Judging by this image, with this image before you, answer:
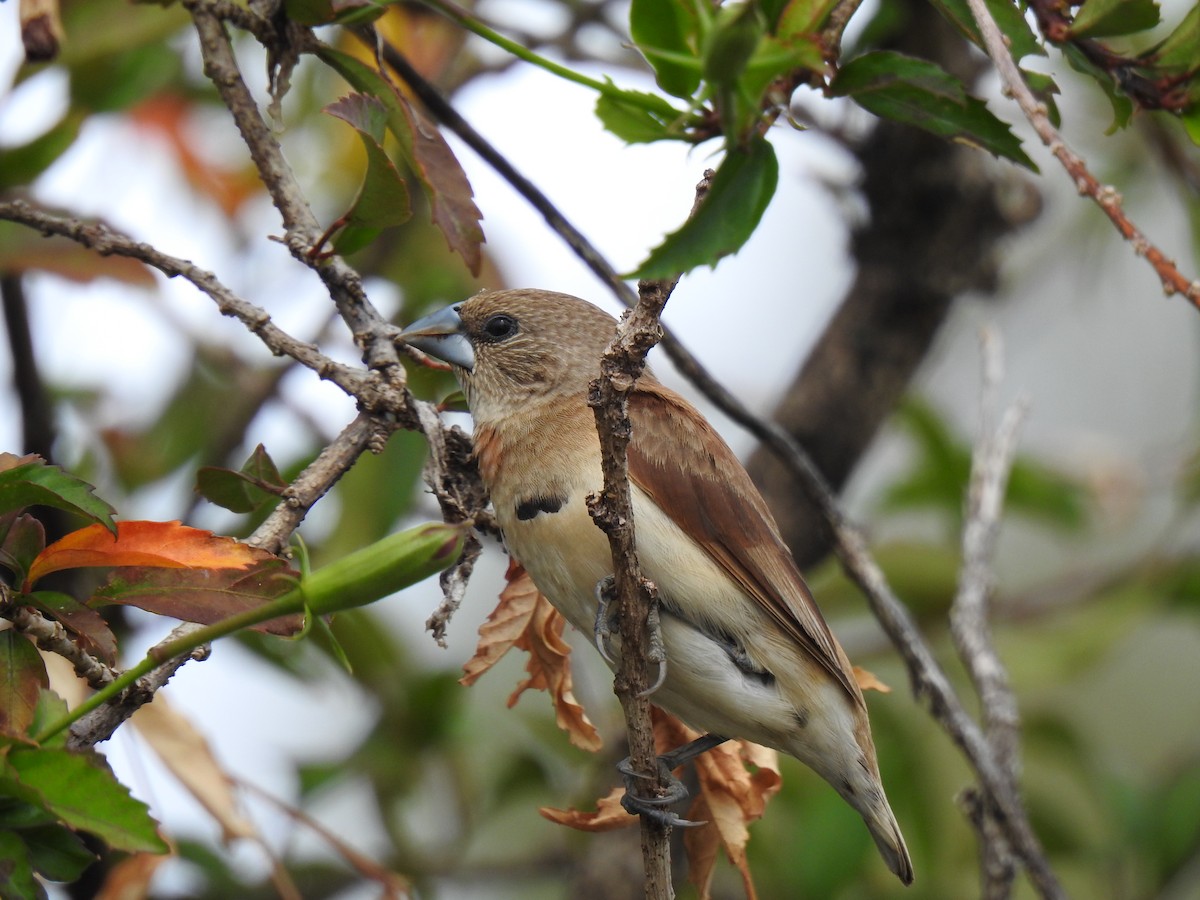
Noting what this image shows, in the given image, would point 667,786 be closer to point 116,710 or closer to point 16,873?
point 116,710

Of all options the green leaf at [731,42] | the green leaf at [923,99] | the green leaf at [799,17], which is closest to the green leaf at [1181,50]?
the green leaf at [923,99]

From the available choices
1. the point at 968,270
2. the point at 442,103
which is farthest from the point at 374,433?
the point at 968,270

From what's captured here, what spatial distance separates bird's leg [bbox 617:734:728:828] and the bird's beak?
1142 millimetres

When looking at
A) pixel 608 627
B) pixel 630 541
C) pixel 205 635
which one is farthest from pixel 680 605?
pixel 205 635

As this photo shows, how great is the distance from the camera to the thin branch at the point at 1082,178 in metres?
1.67

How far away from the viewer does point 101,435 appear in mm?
4355

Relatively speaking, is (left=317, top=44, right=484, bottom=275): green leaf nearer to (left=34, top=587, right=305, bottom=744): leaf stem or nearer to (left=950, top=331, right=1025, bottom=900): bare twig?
(left=34, top=587, right=305, bottom=744): leaf stem

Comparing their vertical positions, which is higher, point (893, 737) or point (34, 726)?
point (34, 726)

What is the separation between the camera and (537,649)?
2.55 m

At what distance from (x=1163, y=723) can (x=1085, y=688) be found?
1068 mm

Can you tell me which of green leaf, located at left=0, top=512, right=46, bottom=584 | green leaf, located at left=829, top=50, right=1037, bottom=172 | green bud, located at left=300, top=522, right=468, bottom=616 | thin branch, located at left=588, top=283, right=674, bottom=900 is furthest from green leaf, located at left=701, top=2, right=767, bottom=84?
green leaf, located at left=0, top=512, right=46, bottom=584

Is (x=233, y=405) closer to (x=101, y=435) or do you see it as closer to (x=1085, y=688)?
(x=101, y=435)

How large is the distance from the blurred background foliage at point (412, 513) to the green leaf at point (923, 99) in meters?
1.59

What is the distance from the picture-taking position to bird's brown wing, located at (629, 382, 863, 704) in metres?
2.91
